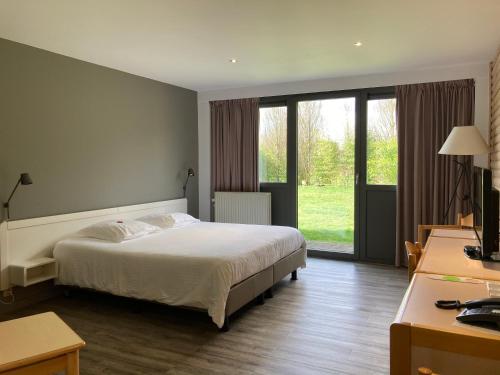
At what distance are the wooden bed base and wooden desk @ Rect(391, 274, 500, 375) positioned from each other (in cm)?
187

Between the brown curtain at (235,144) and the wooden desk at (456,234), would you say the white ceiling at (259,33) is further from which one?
the wooden desk at (456,234)

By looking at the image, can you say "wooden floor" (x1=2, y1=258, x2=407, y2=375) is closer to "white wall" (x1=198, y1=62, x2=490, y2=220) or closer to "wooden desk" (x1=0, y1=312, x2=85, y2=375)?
"wooden desk" (x1=0, y1=312, x2=85, y2=375)

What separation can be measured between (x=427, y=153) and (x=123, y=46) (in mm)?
3601

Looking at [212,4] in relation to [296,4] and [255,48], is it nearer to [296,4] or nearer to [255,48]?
[296,4]

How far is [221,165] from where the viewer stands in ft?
20.2

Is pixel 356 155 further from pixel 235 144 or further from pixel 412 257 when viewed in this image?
pixel 412 257

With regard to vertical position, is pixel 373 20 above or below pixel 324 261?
above

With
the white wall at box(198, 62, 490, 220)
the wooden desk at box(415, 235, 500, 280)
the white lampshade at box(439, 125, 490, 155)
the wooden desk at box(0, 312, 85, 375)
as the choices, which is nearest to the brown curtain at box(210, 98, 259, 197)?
the white wall at box(198, 62, 490, 220)

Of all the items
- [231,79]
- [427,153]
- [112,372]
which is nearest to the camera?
[112,372]

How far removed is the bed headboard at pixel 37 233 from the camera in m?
3.62

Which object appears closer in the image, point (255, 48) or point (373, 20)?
point (373, 20)

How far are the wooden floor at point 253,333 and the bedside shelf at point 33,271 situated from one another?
29 centimetres

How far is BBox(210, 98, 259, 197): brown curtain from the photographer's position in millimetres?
5901

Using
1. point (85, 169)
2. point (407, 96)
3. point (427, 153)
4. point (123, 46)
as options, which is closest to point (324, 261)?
point (427, 153)
